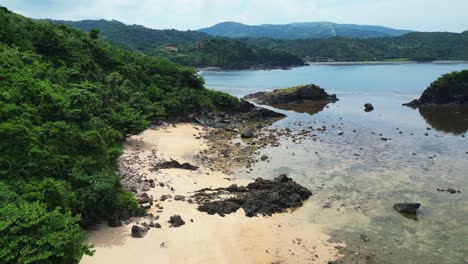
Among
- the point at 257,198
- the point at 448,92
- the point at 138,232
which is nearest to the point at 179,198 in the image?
the point at 257,198

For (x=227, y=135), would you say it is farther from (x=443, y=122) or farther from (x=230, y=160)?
(x=443, y=122)

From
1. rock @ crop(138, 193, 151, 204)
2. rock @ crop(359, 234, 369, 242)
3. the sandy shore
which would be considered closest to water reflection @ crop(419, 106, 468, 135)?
rock @ crop(359, 234, 369, 242)

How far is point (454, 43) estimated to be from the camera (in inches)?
7633

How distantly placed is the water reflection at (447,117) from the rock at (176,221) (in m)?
42.5

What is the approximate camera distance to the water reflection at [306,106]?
71544 mm

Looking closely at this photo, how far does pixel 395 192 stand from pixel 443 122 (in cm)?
3625

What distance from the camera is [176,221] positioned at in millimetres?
22891

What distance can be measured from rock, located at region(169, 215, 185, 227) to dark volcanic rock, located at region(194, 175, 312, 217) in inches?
86.5

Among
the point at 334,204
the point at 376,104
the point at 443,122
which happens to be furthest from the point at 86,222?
the point at 376,104

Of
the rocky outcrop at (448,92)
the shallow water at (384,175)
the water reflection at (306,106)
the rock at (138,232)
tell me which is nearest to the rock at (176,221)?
the rock at (138,232)

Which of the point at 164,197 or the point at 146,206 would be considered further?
the point at 164,197

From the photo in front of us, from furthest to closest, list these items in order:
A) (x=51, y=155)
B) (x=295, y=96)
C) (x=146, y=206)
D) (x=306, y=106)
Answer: (x=295, y=96)
(x=306, y=106)
(x=146, y=206)
(x=51, y=155)

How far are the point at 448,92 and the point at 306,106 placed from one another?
85.5 ft

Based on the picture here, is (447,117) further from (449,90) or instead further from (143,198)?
(143,198)
